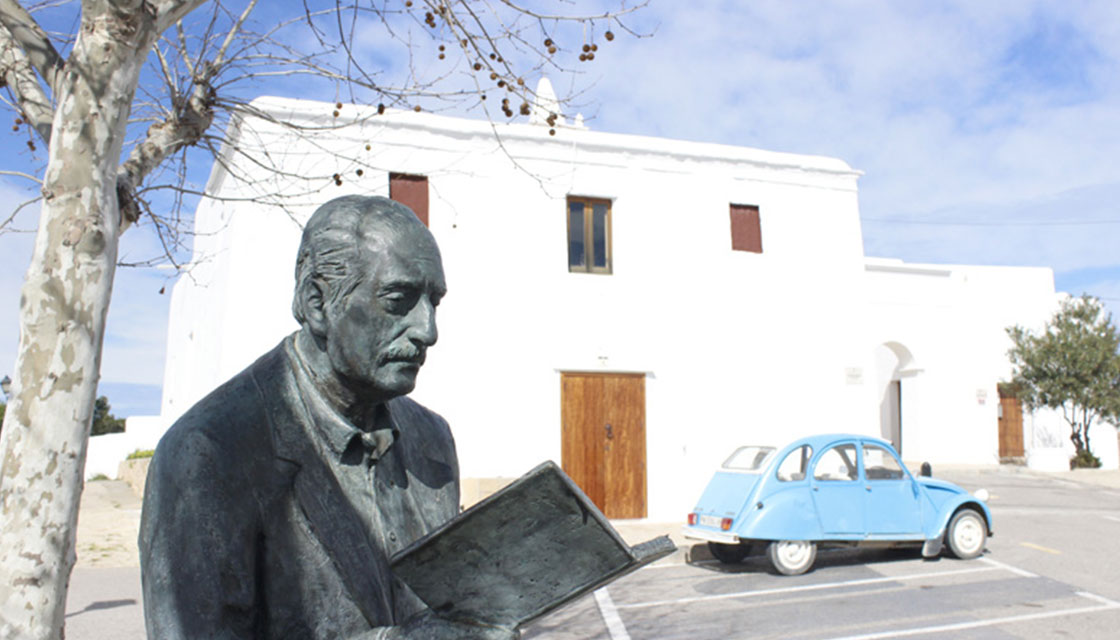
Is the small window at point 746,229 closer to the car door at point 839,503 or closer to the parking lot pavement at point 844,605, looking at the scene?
the car door at point 839,503

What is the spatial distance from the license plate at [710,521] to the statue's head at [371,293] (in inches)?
346

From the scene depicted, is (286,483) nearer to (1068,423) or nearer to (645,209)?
(645,209)

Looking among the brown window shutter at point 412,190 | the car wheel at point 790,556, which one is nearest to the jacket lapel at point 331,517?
the car wheel at point 790,556

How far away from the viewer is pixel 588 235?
45.6 feet

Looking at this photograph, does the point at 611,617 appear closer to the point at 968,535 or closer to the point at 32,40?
the point at 968,535

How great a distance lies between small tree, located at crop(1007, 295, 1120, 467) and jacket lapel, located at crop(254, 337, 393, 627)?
2265cm

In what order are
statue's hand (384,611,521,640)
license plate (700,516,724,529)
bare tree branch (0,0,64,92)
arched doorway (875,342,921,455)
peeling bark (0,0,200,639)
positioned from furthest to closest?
arched doorway (875,342,921,455), license plate (700,516,724,529), bare tree branch (0,0,64,92), peeling bark (0,0,200,639), statue's hand (384,611,521,640)

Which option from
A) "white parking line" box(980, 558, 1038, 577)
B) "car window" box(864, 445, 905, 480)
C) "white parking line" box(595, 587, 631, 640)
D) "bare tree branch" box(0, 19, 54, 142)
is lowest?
"white parking line" box(595, 587, 631, 640)

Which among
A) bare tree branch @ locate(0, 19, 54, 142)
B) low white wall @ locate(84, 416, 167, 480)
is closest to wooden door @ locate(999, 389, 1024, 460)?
low white wall @ locate(84, 416, 167, 480)

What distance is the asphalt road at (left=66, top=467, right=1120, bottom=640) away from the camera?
7059 mm

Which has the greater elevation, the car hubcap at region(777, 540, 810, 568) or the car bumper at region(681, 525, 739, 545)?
the car bumper at region(681, 525, 739, 545)

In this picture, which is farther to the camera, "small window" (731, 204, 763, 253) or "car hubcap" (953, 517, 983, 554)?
"small window" (731, 204, 763, 253)

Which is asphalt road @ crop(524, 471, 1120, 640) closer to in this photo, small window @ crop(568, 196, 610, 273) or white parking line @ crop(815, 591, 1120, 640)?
white parking line @ crop(815, 591, 1120, 640)

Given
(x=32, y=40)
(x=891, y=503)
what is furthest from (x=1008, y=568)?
(x=32, y=40)
